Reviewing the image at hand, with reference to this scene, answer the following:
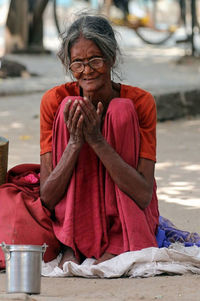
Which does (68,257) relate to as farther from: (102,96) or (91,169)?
(102,96)

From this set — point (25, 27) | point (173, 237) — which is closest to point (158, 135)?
point (173, 237)

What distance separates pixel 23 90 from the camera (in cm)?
988

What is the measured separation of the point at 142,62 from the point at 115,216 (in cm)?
1046

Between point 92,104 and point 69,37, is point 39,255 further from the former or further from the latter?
point 69,37

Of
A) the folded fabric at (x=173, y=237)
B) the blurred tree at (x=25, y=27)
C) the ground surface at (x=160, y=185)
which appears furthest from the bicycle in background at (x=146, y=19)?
the folded fabric at (x=173, y=237)

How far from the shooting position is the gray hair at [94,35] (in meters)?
3.72

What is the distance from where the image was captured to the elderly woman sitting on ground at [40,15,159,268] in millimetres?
3721

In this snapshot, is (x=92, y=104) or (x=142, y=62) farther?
(x=142, y=62)

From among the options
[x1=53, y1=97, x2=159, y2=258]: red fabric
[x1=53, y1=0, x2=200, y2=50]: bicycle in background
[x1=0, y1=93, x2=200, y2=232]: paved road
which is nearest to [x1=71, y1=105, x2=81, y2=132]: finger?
[x1=53, y1=97, x2=159, y2=258]: red fabric

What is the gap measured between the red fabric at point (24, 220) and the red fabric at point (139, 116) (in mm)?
254

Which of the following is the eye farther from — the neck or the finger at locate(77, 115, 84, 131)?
the finger at locate(77, 115, 84, 131)

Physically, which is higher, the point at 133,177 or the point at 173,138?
the point at 133,177

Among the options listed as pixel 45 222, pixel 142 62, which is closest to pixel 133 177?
pixel 45 222

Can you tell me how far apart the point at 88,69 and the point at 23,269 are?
115 cm
